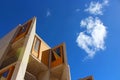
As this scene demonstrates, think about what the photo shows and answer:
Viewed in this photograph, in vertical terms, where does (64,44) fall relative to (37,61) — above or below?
above

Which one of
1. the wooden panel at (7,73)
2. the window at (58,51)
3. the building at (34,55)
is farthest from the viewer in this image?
the window at (58,51)

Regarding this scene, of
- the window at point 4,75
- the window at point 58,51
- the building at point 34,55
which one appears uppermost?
the window at point 58,51

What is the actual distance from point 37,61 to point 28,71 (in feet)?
6.40

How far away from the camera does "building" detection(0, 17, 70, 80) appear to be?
55.9ft

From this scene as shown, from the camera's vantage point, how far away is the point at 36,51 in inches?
729

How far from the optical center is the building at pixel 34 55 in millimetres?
17031

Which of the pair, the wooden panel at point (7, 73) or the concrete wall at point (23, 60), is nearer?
the concrete wall at point (23, 60)

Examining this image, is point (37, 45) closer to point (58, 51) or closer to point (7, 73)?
point (58, 51)

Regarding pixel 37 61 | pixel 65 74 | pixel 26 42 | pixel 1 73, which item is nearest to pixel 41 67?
pixel 37 61

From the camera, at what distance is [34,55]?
57.8ft

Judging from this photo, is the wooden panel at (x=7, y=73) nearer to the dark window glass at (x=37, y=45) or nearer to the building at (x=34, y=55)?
the building at (x=34, y=55)

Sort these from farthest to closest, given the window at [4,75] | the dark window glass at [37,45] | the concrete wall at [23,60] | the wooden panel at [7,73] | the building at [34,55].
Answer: the dark window glass at [37,45]
the building at [34,55]
the window at [4,75]
the wooden panel at [7,73]
the concrete wall at [23,60]

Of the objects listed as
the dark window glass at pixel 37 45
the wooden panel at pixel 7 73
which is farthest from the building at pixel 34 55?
the wooden panel at pixel 7 73

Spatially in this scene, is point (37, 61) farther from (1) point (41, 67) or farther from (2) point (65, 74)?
(2) point (65, 74)
